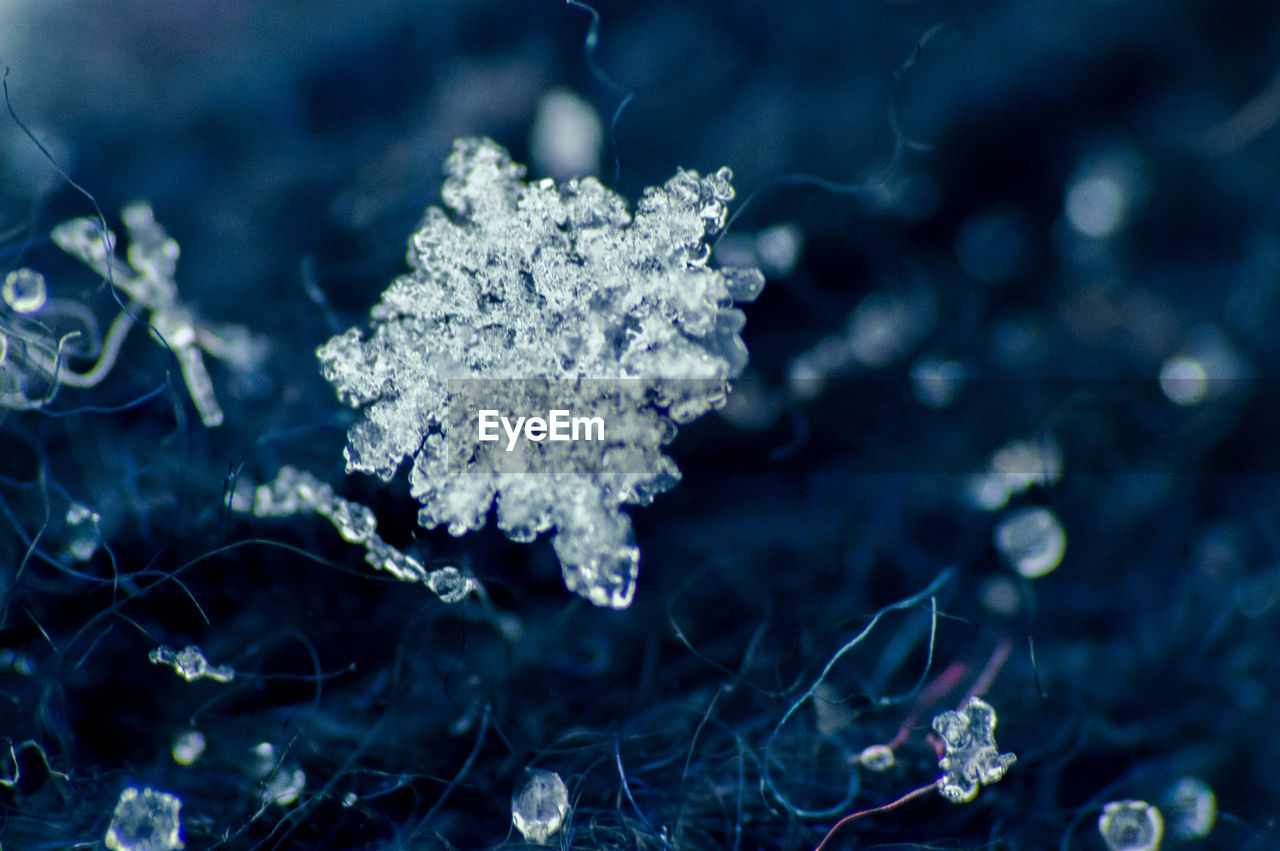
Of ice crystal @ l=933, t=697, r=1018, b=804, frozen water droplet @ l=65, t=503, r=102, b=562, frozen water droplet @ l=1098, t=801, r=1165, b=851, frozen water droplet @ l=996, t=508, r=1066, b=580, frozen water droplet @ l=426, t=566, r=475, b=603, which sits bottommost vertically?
frozen water droplet @ l=1098, t=801, r=1165, b=851

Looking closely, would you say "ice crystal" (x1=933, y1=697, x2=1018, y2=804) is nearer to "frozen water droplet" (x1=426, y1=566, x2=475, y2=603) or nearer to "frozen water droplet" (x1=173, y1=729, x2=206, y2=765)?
"frozen water droplet" (x1=426, y1=566, x2=475, y2=603)

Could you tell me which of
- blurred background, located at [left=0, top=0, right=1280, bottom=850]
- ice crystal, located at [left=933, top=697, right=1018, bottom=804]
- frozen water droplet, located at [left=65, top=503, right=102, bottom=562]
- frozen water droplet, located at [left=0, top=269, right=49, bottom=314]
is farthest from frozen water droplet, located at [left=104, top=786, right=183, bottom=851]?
ice crystal, located at [left=933, top=697, right=1018, bottom=804]

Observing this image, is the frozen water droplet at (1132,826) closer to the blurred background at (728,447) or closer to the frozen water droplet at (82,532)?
the blurred background at (728,447)

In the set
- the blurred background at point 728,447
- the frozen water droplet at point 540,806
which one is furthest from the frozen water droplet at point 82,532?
the frozen water droplet at point 540,806

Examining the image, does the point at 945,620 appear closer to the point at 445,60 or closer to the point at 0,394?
the point at 445,60

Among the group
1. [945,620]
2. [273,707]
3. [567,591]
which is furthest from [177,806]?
[945,620]

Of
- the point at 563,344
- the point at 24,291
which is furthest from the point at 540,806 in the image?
the point at 24,291

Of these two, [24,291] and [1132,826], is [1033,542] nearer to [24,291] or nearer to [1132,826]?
[1132,826]
